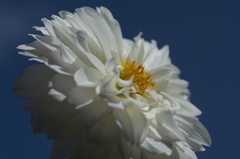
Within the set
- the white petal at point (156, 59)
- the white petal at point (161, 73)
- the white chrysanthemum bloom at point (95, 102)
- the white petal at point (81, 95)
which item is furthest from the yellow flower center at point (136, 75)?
the white petal at point (81, 95)

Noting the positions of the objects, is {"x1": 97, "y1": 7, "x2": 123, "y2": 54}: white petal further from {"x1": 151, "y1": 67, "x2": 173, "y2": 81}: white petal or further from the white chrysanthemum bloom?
{"x1": 151, "y1": 67, "x2": 173, "y2": 81}: white petal

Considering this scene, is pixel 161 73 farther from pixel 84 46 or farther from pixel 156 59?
pixel 84 46

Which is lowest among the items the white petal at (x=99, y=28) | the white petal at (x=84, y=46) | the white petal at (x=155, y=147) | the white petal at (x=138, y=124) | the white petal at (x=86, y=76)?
the white petal at (x=155, y=147)

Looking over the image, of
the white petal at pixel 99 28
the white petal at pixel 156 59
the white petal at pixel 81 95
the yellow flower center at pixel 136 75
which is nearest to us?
the white petal at pixel 81 95

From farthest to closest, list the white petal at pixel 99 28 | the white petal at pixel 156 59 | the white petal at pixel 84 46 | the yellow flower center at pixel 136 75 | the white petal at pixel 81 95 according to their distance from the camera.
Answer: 1. the white petal at pixel 156 59
2. the yellow flower center at pixel 136 75
3. the white petal at pixel 99 28
4. the white petal at pixel 84 46
5. the white petal at pixel 81 95

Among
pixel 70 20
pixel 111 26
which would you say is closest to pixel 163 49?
pixel 111 26

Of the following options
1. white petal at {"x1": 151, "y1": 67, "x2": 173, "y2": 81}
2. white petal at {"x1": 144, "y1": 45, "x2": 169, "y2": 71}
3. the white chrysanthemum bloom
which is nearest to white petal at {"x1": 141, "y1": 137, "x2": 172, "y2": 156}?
the white chrysanthemum bloom

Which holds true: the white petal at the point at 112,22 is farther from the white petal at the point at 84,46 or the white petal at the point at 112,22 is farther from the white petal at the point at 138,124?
the white petal at the point at 138,124

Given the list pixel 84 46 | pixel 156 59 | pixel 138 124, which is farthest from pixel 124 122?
pixel 156 59

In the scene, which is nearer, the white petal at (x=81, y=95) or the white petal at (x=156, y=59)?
the white petal at (x=81, y=95)

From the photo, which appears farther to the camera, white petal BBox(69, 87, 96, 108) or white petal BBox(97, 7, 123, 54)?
white petal BBox(97, 7, 123, 54)
